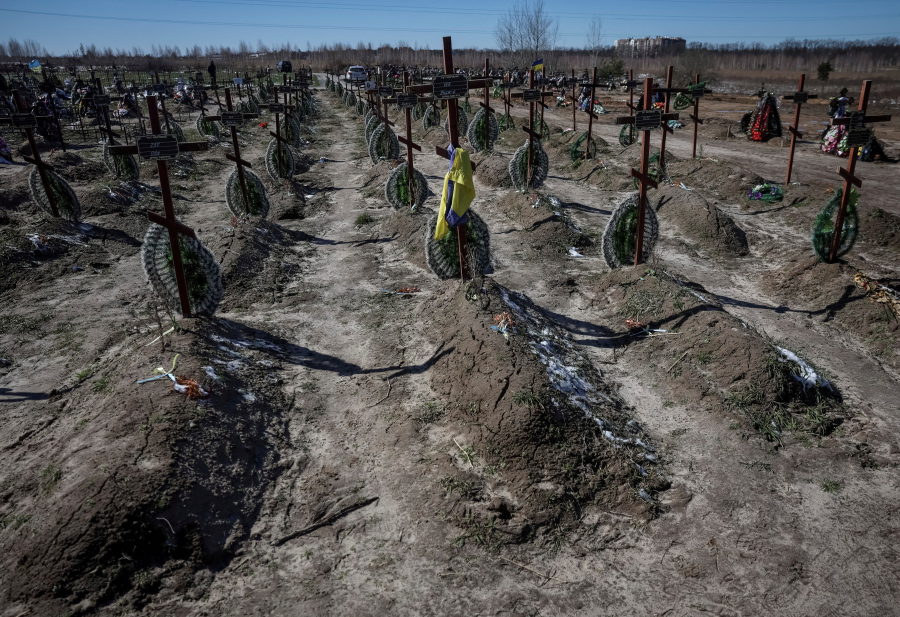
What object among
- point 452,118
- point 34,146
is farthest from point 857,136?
point 34,146

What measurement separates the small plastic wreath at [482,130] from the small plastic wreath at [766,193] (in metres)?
8.00

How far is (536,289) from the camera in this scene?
34.0 feet

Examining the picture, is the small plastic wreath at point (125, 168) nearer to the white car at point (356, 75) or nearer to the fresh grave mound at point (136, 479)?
the fresh grave mound at point (136, 479)

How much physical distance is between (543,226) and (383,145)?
24.5 ft

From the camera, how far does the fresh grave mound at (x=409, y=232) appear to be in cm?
1155

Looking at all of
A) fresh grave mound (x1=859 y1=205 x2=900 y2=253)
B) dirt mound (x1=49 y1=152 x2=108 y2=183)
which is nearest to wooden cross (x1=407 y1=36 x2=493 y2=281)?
fresh grave mound (x1=859 y1=205 x2=900 y2=253)

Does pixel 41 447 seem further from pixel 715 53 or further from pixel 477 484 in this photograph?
pixel 715 53

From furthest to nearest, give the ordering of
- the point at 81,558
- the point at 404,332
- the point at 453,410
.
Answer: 1. the point at 404,332
2. the point at 453,410
3. the point at 81,558

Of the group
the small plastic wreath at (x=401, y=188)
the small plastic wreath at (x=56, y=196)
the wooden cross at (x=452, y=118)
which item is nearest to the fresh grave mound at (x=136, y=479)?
the wooden cross at (x=452, y=118)

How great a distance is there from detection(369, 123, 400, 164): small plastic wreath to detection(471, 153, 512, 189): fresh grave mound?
2748mm

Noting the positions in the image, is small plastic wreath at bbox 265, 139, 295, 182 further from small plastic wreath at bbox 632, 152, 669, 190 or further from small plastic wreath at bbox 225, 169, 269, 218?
small plastic wreath at bbox 632, 152, 669, 190

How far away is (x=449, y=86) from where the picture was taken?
298 inches

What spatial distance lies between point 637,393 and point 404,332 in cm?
338

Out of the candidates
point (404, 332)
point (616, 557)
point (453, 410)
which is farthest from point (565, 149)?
point (616, 557)
